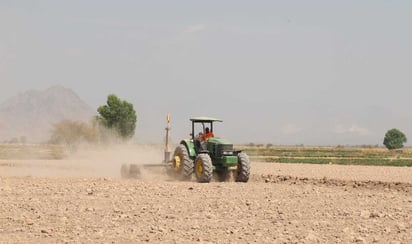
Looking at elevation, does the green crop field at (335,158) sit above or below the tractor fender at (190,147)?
below

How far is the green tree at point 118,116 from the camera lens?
7819 cm

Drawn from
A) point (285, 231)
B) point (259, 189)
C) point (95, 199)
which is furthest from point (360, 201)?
point (95, 199)

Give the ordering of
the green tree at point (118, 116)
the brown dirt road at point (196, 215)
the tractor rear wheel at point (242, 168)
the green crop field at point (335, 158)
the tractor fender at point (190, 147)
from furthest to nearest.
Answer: the green tree at point (118, 116), the green crop field at point (335, 158), the tractor fender at point (190, 147), the tractor rear wheel at point (242, 168), the brown dirt road at point (196, 215)

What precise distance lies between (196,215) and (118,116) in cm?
6762

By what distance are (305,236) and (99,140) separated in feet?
209

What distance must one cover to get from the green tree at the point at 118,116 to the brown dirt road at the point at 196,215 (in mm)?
60230

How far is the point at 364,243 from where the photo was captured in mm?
9766

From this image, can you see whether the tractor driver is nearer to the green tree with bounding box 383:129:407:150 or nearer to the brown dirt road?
the brown dirt road

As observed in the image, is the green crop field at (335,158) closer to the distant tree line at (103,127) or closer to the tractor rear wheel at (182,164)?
the tractor rear wheel at (182,164)

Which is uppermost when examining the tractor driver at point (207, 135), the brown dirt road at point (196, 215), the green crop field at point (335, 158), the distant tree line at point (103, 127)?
the distant tree line at point (103, 127)

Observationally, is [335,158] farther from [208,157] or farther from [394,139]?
[394,139]

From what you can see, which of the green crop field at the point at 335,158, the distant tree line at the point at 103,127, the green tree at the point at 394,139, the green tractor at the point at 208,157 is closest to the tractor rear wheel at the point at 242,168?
the green tractor at the point at 208,157

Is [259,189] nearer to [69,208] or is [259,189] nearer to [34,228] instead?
[69,208]

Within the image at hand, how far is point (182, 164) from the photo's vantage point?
2162 cm
